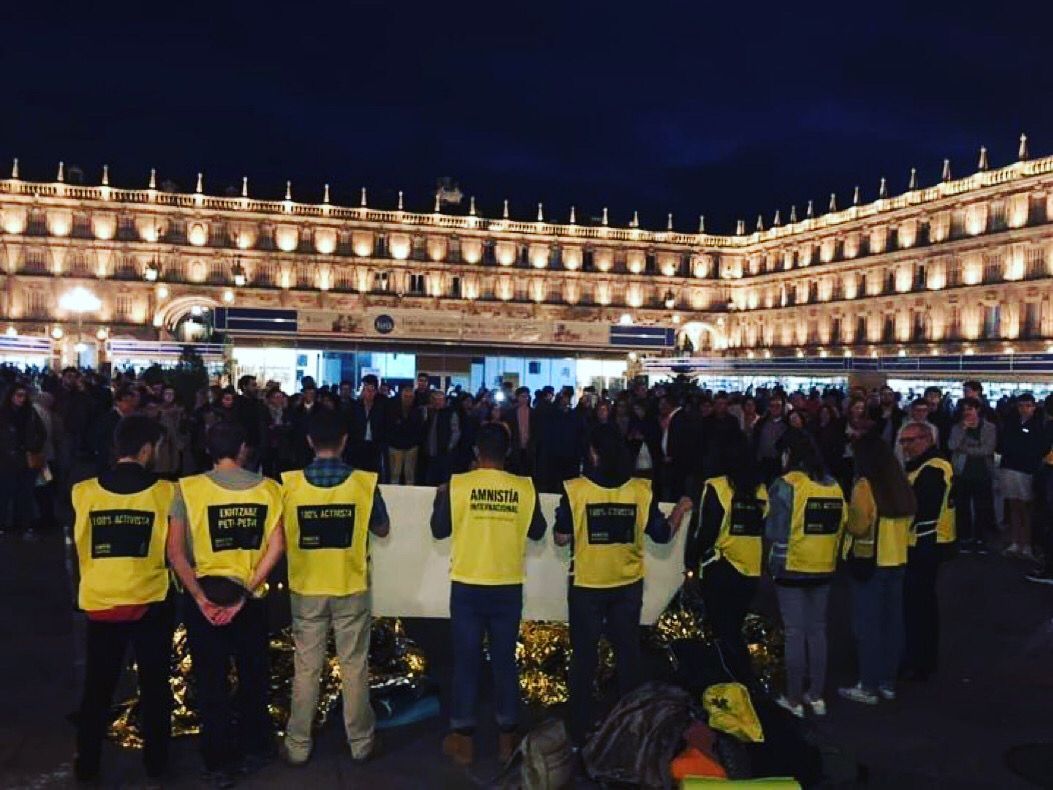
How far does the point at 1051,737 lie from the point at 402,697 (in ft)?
12.3

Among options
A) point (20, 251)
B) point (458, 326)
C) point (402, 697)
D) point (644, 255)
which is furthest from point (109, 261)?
point (402, 697)

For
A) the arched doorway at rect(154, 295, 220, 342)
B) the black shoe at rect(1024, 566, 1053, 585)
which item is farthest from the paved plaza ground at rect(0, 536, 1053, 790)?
the arched doorway at rect(154, 295, 220, 342)

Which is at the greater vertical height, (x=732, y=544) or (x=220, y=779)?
(x=732, y=544)

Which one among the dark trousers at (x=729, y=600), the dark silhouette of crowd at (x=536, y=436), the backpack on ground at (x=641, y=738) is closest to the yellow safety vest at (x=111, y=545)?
the backpack on ground at (x=641, y=738)

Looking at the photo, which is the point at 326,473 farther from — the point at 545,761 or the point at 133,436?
the point at 545,761

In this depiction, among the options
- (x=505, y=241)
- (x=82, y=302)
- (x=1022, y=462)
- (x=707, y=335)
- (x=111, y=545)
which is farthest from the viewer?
(x=707, y=335)

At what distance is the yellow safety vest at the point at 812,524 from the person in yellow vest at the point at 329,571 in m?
2.45

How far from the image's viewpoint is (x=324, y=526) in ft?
15.6

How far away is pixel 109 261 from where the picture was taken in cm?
6644

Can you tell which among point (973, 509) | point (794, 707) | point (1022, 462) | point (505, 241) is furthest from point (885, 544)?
point (505, 241)

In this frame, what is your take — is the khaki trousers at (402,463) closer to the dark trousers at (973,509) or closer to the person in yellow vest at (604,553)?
the dark trousers at (973,509)

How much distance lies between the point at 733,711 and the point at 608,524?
111cm

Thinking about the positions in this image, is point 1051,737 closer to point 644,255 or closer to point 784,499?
point 784,499

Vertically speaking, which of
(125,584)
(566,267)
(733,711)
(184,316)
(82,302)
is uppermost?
(566,267)
